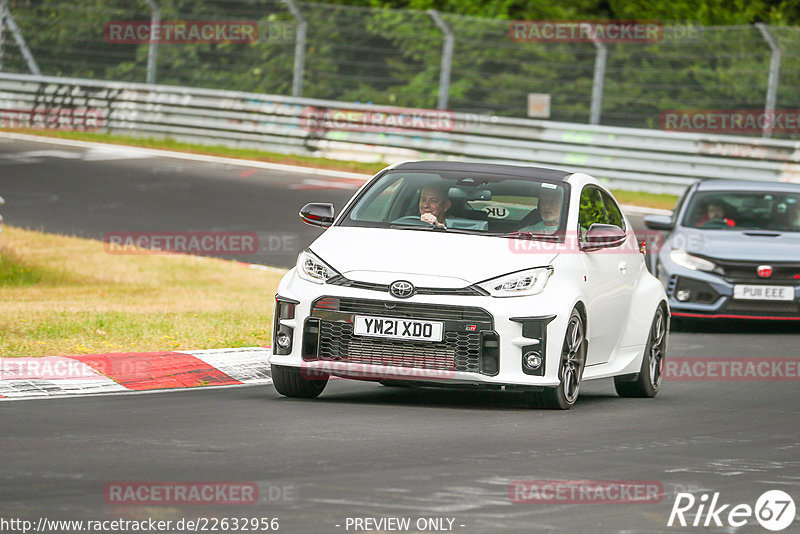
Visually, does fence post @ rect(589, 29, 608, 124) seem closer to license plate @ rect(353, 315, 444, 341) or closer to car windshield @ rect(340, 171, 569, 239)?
car windshield @ rect(340, 171, 569, 239)

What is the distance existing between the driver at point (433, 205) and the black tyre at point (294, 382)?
1266 mm

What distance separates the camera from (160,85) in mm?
31328

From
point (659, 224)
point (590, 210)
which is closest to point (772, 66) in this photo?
point (659, 224)

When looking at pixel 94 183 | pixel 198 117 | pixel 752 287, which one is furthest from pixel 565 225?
pixel 198 117

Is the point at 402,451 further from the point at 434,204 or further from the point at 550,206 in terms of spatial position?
the point at 550,206

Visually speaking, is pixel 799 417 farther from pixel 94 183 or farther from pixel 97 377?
pixel 94 183

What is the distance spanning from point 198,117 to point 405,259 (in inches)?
866

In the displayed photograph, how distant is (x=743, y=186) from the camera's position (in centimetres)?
1728

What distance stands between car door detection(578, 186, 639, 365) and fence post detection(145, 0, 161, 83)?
21.0m

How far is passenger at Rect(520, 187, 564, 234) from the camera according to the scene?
1036 centimetres

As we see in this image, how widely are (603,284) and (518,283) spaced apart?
3.87ft
